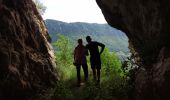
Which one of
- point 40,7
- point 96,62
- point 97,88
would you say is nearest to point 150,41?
point 97,88

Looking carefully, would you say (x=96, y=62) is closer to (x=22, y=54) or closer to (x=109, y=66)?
(x=22, y=54)

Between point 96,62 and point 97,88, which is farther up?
point 96,62

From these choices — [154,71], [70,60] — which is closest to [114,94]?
[154,71]

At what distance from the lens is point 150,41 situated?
14406mm

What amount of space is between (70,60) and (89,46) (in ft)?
32.2

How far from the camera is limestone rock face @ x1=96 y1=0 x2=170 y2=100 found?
11797 mm

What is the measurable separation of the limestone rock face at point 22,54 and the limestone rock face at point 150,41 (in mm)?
4265

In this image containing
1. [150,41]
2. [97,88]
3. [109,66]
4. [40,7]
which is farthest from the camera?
[40,7]

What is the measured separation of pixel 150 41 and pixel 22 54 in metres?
6.40

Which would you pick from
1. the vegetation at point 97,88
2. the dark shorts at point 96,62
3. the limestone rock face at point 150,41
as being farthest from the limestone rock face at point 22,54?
the limestone rock face at point 150,41

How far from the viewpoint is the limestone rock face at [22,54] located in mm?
16922

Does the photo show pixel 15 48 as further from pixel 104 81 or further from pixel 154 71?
pixel 154 71

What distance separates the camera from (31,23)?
20.1 m

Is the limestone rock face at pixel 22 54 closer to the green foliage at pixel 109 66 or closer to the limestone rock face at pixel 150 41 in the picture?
the green foliage at pixel 109 66
